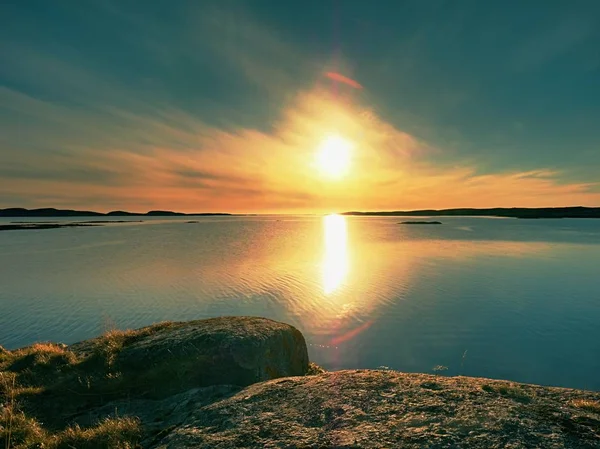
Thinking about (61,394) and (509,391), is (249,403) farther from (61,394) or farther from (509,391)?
(61,394)

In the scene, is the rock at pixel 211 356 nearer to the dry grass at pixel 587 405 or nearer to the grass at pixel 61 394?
the grass at pixel 61 394

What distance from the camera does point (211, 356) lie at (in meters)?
9.45

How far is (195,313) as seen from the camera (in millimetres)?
23156

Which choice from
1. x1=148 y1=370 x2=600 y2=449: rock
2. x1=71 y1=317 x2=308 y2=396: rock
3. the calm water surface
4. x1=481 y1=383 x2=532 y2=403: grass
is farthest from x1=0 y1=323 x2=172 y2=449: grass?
the calm water surface

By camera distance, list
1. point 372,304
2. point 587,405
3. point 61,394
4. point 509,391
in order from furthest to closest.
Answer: point 372,304
point 61,394
point 509,391
point 587,405

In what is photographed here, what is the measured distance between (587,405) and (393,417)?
10.9 feet

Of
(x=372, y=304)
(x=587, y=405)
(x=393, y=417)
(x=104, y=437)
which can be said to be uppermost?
(x=587, y=405)

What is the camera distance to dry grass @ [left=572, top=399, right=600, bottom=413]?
528cm

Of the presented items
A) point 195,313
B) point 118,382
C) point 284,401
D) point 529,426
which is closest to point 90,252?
point 195,313

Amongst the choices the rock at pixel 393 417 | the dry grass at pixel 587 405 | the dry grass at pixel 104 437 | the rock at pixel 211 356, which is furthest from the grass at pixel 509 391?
the dry grass at pixel 104 437

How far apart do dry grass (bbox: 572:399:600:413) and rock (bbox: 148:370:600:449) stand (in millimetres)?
86

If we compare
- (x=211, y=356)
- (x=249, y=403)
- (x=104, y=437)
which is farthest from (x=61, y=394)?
(x=249, y=403)

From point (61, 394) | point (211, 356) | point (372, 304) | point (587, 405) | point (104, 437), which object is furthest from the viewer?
point (372, 304)

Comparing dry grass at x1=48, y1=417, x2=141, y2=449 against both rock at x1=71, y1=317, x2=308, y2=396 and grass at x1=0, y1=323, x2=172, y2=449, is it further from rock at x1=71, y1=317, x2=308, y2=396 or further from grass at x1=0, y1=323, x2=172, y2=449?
rock at x1=71, y1=317, x2=308, y2=396
